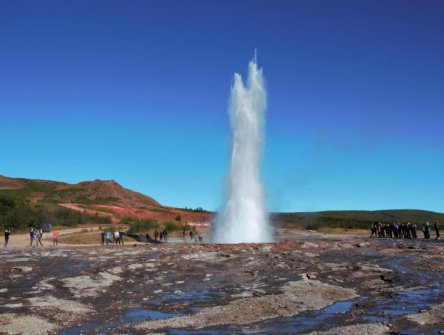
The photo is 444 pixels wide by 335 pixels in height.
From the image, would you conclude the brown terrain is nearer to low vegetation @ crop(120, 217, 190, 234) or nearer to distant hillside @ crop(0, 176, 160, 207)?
distant hillside @ crop(0, 176, 160, 207)

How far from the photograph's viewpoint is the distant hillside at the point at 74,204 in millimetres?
57031

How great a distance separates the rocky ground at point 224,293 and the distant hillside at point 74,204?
110 ft

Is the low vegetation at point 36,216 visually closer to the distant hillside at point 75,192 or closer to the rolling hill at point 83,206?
the rolling hill at point 83,206

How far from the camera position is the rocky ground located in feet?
35.0

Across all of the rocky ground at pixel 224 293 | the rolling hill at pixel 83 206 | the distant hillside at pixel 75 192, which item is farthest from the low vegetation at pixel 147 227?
the distant hillside at pixel 75 192

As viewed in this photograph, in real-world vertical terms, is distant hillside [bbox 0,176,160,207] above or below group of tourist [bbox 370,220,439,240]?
above

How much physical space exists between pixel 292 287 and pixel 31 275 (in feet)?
37.8

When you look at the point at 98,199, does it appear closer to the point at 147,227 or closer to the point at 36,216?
the point at 36,216

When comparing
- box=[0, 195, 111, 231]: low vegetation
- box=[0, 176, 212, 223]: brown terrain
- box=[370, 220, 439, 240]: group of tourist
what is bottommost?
box=[370, 220, 439, 240]: group of tourist

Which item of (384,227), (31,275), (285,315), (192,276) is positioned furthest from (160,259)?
(384,227)

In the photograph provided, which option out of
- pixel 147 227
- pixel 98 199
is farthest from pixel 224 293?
pixel 98 199

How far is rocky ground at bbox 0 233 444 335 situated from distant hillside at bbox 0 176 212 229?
1321 inches

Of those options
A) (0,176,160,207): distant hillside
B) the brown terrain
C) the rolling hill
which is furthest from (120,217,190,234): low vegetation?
(0,176,160,207): distant hillside

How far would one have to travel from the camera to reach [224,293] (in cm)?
1527
